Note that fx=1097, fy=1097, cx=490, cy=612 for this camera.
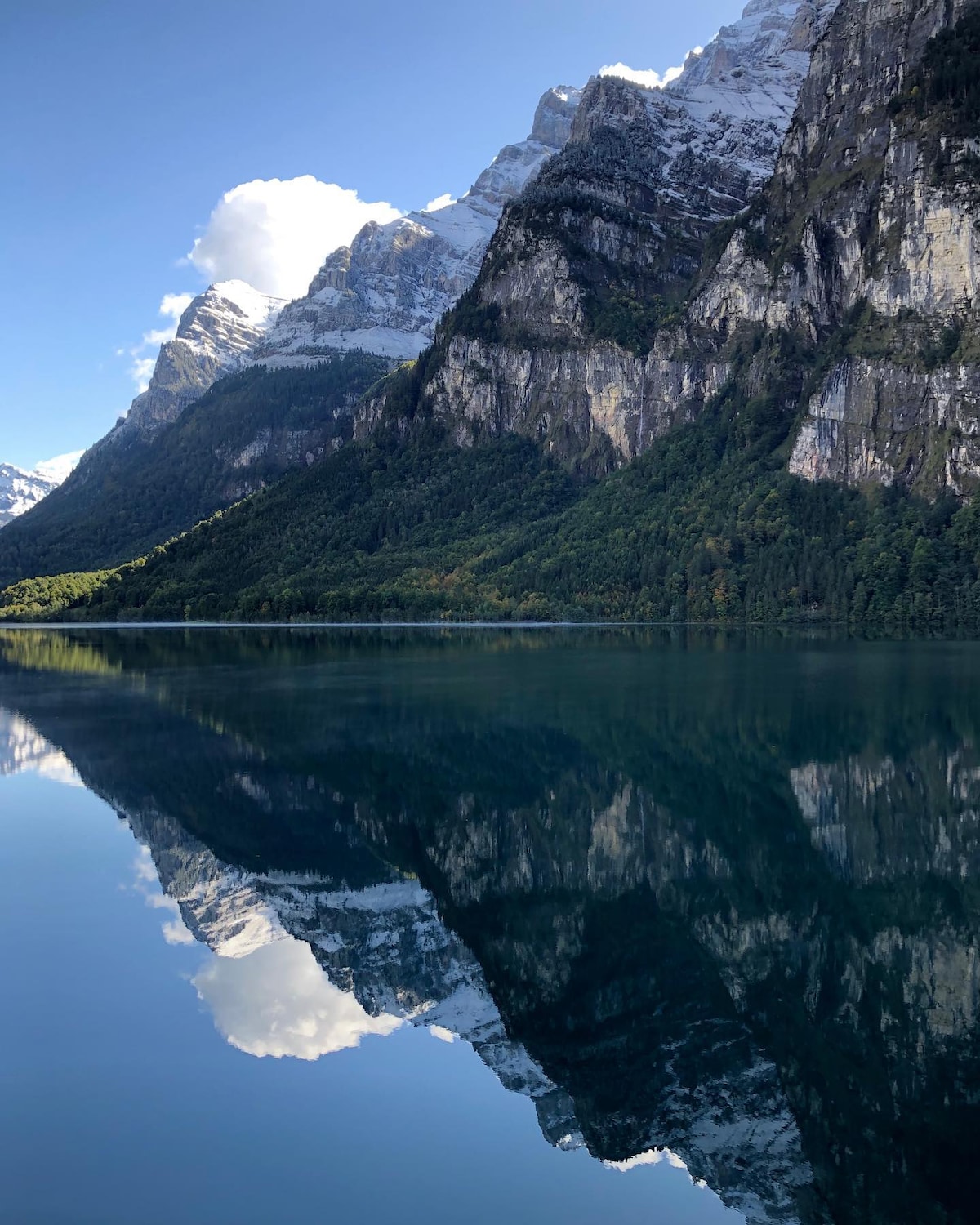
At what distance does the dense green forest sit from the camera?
412 ft

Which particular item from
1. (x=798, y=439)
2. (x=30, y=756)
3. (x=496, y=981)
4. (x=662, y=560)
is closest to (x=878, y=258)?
(x=798, y=439)

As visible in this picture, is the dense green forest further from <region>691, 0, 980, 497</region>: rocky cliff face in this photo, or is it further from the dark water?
the dark water

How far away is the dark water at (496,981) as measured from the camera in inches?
494

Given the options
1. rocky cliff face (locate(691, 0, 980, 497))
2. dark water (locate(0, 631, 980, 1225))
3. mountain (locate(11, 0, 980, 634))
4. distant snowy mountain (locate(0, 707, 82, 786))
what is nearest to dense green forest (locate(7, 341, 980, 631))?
mountain (locate(11, 0, 980, 634))

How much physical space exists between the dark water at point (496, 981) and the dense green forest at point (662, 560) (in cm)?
9276

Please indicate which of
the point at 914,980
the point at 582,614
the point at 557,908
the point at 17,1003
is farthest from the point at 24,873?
the point at 582,614

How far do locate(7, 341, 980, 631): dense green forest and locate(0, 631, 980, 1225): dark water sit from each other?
92.8 meters

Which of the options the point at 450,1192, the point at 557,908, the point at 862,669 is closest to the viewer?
the point at 450,1192

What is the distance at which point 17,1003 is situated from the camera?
16750mm

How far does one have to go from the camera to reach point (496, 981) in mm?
18062

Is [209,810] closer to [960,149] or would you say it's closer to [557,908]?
[557,908]

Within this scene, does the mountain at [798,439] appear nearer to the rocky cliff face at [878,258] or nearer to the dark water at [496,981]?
the rocky cliff face at [878,258]

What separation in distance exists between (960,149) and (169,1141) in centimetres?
16081

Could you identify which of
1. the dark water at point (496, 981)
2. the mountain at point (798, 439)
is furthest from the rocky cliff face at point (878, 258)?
the dark water at point (496, 981)
